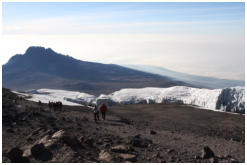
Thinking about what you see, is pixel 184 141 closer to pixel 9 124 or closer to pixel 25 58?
pixel 9 124

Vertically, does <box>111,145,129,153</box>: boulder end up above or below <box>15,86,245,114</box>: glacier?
below

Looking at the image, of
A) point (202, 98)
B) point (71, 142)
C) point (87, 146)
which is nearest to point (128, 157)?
point (87, 146)

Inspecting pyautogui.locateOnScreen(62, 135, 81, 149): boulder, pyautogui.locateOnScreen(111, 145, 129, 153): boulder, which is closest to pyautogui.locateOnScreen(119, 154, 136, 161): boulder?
pyautogui.locateOnScreen(111, 145, 129, 153): boulder

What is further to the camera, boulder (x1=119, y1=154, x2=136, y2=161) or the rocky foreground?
boulder (x1=119, y1=154, x2=136, y2=161)

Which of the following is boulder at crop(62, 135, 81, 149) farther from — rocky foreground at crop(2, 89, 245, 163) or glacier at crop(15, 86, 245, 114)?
glacier at crop(15, 86, 245, 114)

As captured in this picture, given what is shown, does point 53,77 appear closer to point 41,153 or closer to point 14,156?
point 41,153

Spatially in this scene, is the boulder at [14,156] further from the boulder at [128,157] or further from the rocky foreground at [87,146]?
the boulder at [128,157]

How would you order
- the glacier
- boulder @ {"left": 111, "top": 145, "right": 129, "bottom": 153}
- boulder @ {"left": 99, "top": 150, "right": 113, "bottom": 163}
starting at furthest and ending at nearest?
the glacier, boulder @ {"left": 111, "top": 145, "right": 129, "bottom": 153}, boulder @ {"left": 99, "top": 150, "right": 113, "bottom": 163}

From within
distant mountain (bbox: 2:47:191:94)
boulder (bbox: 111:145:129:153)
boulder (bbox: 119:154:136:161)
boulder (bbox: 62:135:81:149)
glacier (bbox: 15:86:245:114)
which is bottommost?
boulder (bbox: 119:154:136:161)

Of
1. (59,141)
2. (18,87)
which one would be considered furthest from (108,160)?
Result: (18,87)

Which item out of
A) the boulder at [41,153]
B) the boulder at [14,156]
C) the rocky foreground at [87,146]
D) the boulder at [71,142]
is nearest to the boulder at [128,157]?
the rocky foreground at [87,146]

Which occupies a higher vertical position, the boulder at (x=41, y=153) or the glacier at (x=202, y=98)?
the glacier at (x=202, y=98)

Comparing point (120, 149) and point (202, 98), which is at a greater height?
point (202, 98)
